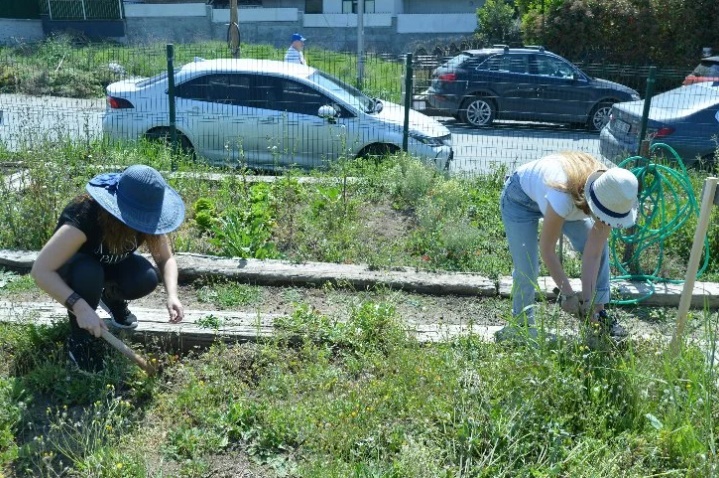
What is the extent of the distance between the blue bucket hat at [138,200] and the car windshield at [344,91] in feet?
18.2

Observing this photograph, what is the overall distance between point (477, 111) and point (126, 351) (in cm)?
905

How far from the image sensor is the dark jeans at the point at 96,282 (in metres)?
3.80

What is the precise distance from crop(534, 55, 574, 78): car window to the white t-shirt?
33.0ft

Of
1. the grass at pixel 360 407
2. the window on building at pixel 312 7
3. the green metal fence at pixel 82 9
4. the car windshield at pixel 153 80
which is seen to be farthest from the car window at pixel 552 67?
the green metal fence at pixel 82 9

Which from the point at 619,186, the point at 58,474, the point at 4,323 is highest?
the point at 619,186

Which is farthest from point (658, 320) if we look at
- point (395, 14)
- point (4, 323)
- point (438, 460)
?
point (395, 14)

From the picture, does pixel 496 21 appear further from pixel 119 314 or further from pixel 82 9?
pixel 119 314

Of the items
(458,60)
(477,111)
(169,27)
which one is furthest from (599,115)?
(169,27)

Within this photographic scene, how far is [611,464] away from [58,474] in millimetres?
2475

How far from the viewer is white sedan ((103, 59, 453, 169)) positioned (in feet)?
28.9

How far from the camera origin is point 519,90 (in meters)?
11.9

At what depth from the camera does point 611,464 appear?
3.21 m

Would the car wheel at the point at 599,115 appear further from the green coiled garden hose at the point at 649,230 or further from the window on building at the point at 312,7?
the window on building at the point at 312,7

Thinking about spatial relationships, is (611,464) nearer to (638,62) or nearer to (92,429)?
(92,429)
